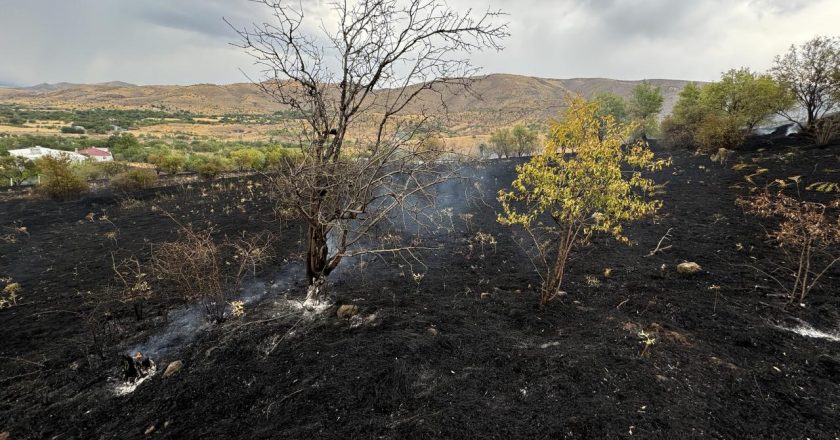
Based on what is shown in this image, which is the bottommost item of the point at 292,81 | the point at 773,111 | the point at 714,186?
the point at 714,186

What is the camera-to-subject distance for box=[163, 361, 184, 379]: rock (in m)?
4.77

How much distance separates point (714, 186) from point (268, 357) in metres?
16.9

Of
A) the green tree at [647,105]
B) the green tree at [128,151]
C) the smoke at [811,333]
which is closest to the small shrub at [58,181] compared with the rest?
the green tree at [128,151]

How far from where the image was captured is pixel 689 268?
7.06 meters

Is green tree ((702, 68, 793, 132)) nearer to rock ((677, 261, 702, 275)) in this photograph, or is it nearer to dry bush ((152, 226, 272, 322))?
rock ((677, 261, 702, 275))

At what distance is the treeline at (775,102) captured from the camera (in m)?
18.5

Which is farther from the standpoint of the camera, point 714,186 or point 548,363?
point 714,186

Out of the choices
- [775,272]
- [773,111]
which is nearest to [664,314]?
[775,272]

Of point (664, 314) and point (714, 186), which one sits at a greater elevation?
point (714, 186)

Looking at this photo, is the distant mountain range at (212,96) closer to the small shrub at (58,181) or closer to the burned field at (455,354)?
the small shrub at (58,181)

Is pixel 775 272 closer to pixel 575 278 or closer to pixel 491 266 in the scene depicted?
pixel 575 278

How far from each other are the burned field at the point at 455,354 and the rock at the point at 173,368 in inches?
5.1

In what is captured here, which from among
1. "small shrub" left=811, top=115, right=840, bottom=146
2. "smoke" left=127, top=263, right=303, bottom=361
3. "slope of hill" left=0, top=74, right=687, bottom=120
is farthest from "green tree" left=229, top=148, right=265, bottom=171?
"slope of hill" left=0, top=74, right=687, bottom=120

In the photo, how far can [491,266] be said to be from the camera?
832cm
